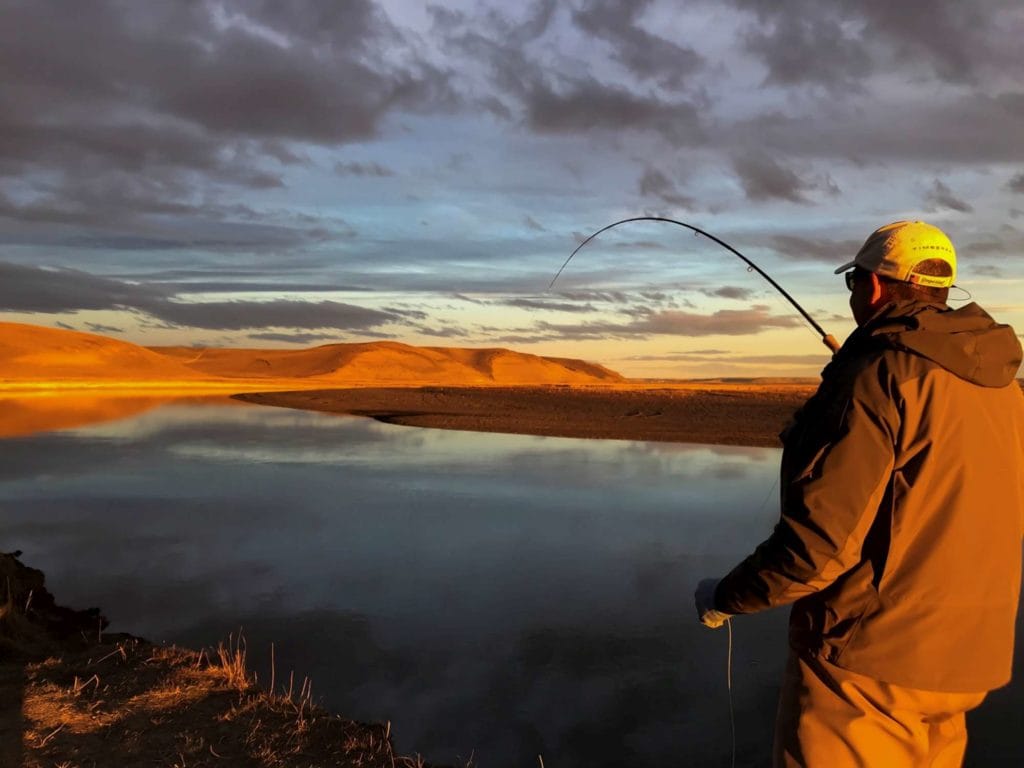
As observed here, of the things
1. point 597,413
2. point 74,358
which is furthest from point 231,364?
point 597,413

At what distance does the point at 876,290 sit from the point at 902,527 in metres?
0.74

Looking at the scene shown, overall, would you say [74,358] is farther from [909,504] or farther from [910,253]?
[909,504]

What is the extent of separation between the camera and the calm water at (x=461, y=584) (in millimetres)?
5719

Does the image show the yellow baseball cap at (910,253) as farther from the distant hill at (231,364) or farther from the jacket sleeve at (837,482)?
the distant hill at (231,364)

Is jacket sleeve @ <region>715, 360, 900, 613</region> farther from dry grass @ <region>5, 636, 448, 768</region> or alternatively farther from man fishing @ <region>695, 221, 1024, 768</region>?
dry grass @ <region>5, 636, 448, 768</region>

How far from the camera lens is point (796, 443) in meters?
2.32

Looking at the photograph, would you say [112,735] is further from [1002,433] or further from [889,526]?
[1002,433]

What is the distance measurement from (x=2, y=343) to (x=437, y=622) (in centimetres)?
11196

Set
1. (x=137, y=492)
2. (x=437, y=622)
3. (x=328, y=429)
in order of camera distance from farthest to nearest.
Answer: (x=328, y=429) → (x=137, y=492) → (x=437, y=622)

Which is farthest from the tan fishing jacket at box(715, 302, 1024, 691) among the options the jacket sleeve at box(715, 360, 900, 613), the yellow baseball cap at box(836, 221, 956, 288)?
the yellow baseball cap at box(836, 221, 956, 288)

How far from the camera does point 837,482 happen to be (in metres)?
2.16

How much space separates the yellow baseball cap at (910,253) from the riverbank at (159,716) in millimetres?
3792

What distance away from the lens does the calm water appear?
5719 mm

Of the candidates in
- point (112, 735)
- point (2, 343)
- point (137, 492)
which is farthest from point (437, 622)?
point (2, 343)
